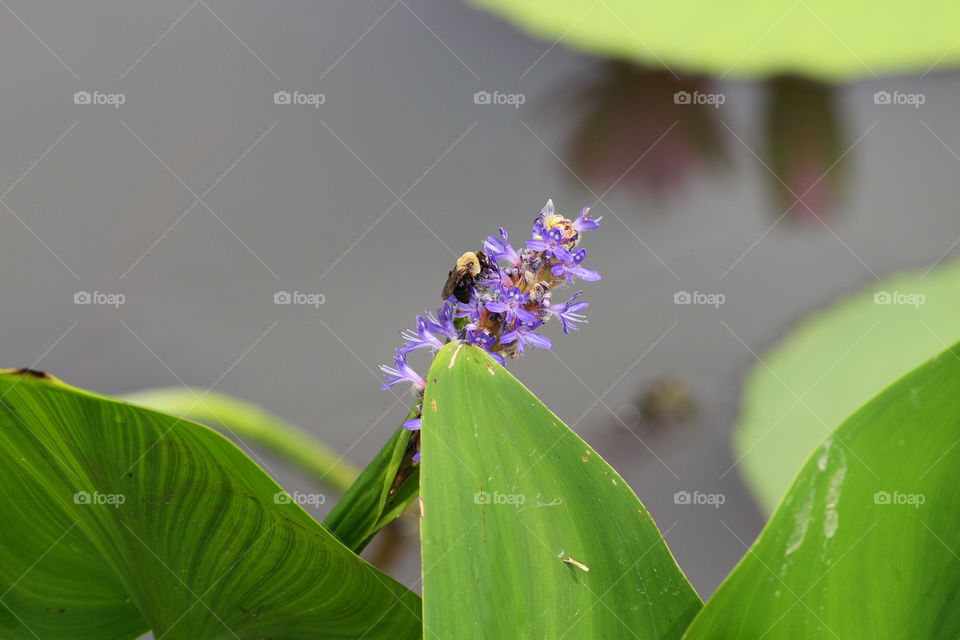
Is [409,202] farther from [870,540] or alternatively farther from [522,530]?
[870,540]

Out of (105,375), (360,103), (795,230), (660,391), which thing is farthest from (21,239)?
(795,230)

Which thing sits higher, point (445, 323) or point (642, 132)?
point (642, 132)

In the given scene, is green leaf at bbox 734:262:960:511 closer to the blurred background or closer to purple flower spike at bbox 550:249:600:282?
the blurred background

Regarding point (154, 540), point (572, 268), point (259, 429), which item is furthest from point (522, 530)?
→ point (259, 429)

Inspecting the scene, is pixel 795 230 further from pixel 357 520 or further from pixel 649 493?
pixel 357 520

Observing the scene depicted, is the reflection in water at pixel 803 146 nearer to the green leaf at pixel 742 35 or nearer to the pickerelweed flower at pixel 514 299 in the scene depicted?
the green leaf at pixel 742 35

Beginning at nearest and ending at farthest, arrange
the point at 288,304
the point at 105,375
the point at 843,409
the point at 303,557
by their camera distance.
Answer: the point at 303,557
the point at 105,375
the point at 288,304
the point at 843,409
